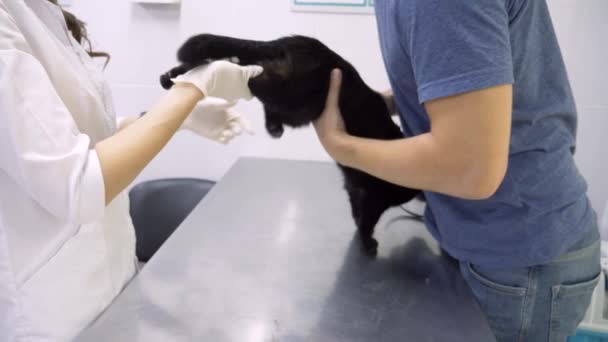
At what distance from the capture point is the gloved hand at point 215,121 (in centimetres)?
93

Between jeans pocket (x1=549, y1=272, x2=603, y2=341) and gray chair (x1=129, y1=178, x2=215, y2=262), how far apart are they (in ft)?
3.30

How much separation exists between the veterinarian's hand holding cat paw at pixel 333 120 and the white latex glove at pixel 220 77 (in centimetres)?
12

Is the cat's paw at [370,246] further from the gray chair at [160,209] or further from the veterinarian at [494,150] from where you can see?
the gray chair at [160,209]

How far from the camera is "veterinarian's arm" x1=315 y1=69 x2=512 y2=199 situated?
0.45 meters

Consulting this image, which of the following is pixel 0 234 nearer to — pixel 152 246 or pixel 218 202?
pixel 218 202

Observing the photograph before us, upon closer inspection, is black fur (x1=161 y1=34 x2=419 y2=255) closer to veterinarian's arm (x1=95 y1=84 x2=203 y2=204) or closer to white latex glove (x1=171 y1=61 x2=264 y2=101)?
white latex glove (x1=171 y1=61 x2=264 y2=101)

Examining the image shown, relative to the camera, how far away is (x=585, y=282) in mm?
649

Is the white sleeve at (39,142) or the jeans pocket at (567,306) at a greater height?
the white sleeve at (39,142)

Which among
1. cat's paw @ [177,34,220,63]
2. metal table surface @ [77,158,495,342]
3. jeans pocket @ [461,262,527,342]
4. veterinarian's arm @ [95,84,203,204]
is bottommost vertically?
metal table surface @ [77,158,495,342]

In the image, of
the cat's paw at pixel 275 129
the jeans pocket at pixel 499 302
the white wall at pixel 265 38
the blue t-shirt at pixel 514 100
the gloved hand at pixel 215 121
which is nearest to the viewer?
the blue t-shirt at pixel 514 100

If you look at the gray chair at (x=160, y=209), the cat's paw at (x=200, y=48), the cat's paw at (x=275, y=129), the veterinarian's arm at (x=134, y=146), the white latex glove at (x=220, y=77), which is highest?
the cat's paw at (x=200, y=48)

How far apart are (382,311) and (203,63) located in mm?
479

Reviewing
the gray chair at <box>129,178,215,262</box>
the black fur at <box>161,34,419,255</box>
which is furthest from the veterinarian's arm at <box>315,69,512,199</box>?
the gray chair at <box>129,178,215,262</box>

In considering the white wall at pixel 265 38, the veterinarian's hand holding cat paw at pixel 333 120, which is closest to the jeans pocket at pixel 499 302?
the veterinarian's hand holding cat paw at pixel 333 120
